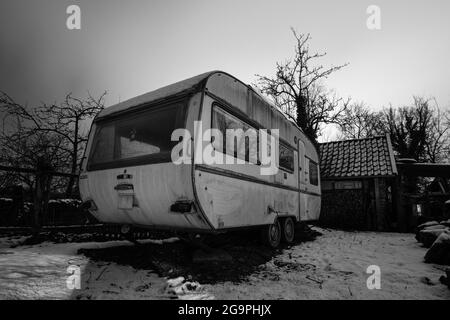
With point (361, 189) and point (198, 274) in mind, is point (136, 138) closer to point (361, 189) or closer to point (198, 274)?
point (198, 274)

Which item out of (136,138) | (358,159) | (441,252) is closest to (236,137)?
(136,138)

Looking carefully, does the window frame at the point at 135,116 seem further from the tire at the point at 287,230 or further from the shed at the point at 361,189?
the shed at the point at 361,189

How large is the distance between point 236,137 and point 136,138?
4.90 feet

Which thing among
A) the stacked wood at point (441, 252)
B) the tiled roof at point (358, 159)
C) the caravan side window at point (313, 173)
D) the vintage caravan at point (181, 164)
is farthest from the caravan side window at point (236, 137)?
the tiled roof at point (358, 159)

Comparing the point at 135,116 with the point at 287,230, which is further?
the point at 287,230

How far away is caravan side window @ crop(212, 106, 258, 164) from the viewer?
3.74 meters

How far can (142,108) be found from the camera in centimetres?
394

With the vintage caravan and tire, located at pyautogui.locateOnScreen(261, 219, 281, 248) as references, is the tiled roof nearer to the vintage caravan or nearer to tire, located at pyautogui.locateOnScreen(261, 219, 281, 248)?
tire, located at pyautogui.locateOnScreen(261, 219, 281, 248)

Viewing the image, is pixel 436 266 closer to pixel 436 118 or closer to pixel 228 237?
pixel 228 237

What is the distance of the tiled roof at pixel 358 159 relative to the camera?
11.6m

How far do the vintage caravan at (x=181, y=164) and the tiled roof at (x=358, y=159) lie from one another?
8.13 m

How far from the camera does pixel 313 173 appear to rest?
818cm
